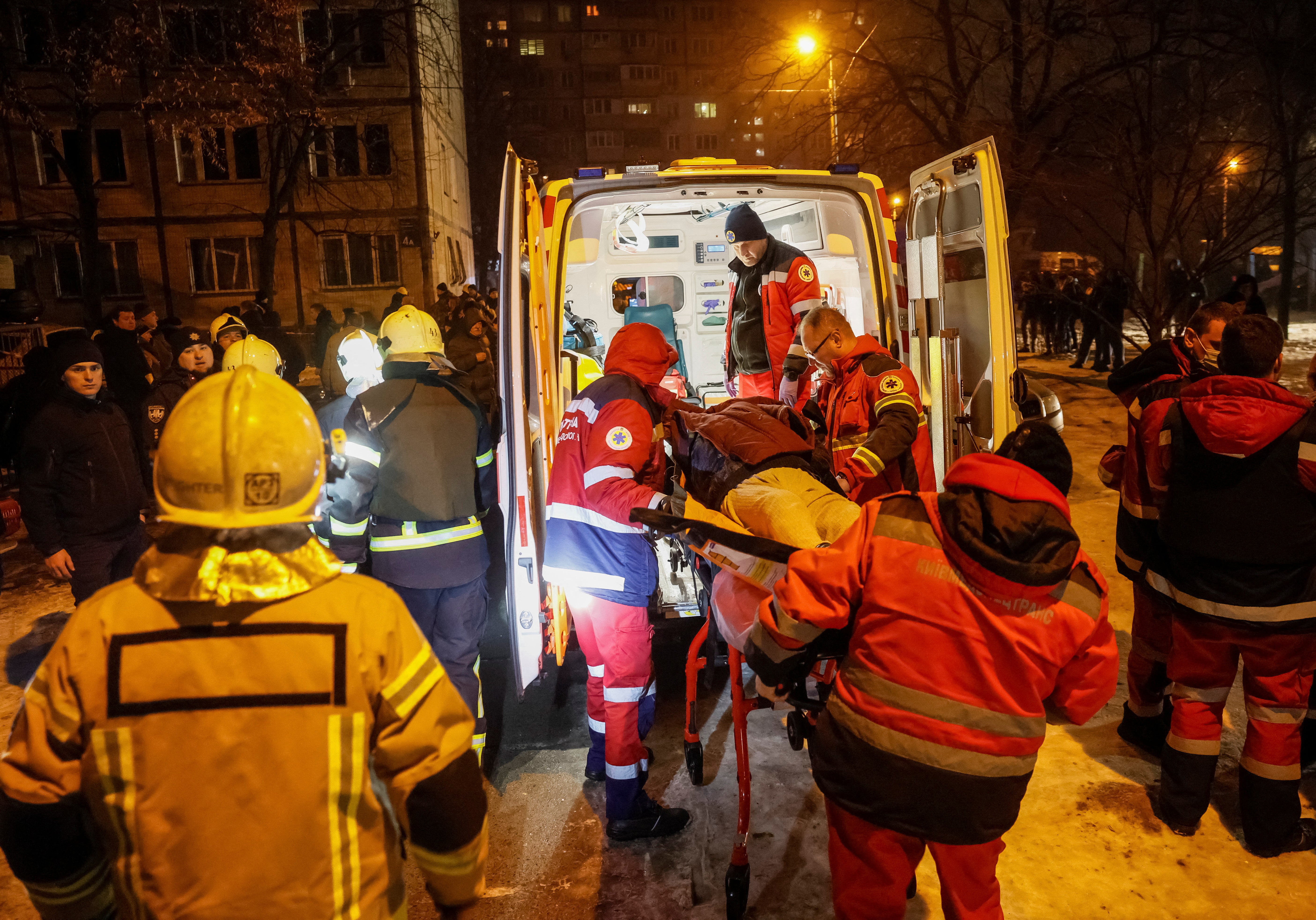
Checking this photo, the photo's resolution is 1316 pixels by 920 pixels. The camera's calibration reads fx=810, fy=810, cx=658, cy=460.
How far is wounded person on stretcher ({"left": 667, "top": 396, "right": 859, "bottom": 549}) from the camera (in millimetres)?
2748

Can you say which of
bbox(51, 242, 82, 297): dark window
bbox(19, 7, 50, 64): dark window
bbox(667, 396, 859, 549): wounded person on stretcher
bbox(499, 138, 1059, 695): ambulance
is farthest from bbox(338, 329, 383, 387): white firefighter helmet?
bbox(51, 242, 82, 297): dark window

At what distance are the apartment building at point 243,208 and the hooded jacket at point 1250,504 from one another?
21867 mm

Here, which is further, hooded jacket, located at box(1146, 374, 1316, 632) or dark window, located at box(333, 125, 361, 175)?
dark window, located at box(333, 125, 361, 175)

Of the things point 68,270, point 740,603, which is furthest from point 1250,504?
point 68,270

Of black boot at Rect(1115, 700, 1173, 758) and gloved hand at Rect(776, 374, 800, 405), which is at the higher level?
gloved hand at Rect(776, 374, 800, 405)

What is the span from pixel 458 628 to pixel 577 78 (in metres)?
65.1

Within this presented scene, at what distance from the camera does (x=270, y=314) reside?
11625 millimetres

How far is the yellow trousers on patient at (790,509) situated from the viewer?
2717 mm

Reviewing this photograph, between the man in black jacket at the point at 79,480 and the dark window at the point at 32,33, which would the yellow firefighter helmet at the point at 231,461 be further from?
the dark window at the point at 32,33

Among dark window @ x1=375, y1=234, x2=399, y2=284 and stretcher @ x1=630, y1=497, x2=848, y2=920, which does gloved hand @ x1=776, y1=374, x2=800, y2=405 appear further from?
dark window @ x1=375, y1=234, x2=399, y2=284

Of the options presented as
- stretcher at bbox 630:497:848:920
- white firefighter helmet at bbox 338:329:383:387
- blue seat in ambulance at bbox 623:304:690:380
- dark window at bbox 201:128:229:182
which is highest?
dark window at bbox 201:128:229:182

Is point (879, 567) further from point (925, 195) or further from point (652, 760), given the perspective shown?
point (925, 195)

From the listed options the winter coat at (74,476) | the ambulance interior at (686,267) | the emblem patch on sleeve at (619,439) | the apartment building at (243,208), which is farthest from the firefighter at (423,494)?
the apartment building at (243,208)

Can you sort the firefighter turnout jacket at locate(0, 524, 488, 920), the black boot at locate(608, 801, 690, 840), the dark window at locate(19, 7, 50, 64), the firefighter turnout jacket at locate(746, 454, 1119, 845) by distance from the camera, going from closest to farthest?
1. the firefighter turnout jacket at locate(0, 524, 488, 920)
2. the firefighter turnout jacket at locate(746, 454, 1119, 845)
3. the black boot at locate(608, 801, 690, 840)
4. the dark window at locate(19, 7, 50, 64)
